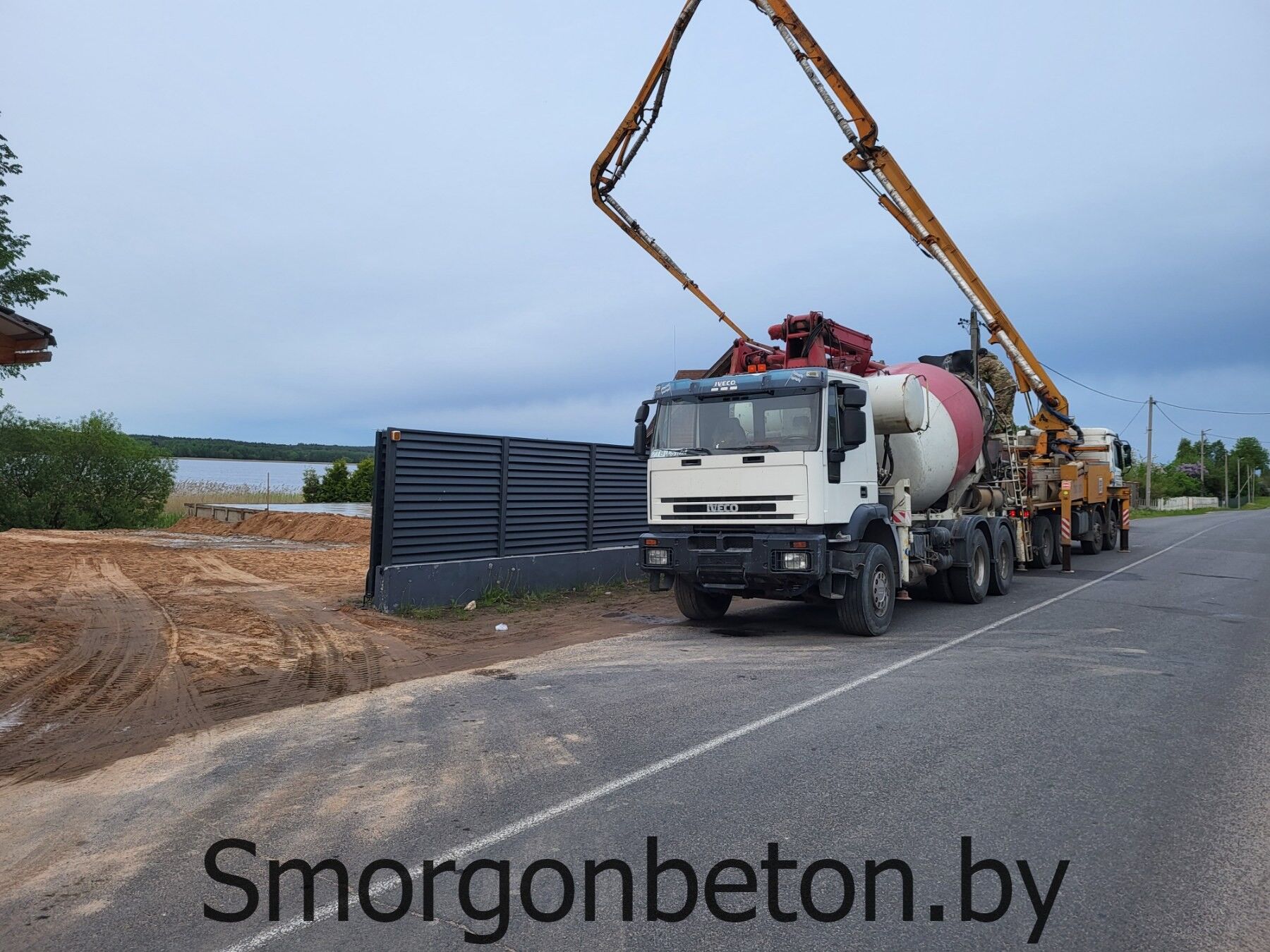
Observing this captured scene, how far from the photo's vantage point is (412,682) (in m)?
Result: 8.22

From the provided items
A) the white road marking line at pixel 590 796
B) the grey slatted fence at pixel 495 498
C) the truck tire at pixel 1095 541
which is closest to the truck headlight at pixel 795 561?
the white road marking line at pixel 590 796

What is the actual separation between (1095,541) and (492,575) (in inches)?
644

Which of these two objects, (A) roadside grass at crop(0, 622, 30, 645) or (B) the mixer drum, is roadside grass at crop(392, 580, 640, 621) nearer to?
(A) roadside grass at crop(0, 622, 30, 645)

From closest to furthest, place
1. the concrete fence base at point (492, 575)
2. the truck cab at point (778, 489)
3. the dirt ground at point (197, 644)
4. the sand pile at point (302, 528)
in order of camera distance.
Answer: the dirt ground at point (197, 644), the truck cab at point (778, 489), the concrete fence base at point (492, 575), the sand pile at point (302, 528)

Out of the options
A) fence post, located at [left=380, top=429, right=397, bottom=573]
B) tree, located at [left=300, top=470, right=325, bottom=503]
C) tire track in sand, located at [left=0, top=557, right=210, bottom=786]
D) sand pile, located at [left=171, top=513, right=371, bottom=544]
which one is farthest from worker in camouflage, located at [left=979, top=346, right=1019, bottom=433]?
tree, located at [left=300, top=470, right=325, bottom=503]

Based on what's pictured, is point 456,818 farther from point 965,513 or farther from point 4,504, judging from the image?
point 4,504

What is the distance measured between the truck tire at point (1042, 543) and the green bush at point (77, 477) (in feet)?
119

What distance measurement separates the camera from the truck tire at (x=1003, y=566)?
46.8ft

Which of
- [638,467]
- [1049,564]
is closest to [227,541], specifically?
[638,467]

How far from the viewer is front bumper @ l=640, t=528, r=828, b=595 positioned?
31.7 ft

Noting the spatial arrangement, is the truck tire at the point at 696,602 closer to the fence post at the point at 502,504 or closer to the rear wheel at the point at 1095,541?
the fence post at the point at 502,504

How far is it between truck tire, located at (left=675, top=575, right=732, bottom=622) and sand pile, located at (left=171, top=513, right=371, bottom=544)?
1848 centimetres

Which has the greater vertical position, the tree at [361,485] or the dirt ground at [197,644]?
the tree at [361,485]

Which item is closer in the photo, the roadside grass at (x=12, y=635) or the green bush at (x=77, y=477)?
the roadside grass at (x=12, y=635)
